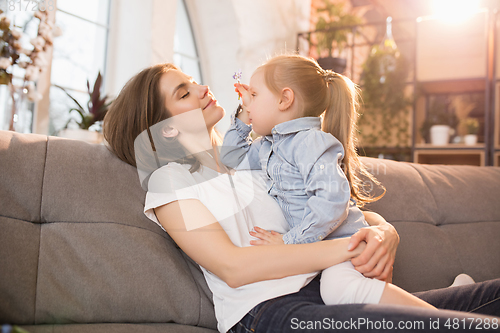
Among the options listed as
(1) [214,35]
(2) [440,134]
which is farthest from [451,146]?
(1) [214,35]

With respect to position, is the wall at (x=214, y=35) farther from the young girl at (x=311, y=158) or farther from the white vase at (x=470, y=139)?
the white vase at (x=470, y=139)

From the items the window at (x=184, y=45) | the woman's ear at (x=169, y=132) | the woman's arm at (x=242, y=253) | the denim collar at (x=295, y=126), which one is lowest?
the woman's arm at (x=242, y=253)

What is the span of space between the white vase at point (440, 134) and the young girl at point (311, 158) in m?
2.63

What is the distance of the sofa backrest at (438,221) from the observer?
1.55 m

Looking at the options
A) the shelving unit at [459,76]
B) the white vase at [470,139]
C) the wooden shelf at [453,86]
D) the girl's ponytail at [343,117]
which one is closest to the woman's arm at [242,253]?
the girl's ponytail at [343,117]

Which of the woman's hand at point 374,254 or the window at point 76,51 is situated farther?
the window at point 76,51

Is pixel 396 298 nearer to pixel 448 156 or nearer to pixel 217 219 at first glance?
pixel 217 219

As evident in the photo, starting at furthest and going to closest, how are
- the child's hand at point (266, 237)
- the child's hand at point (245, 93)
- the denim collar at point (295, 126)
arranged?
the child's hand at point (245, 93) → the denim collar at point (295, 126) → the child's hand at point (266, 237)

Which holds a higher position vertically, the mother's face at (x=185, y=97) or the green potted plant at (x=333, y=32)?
the green potted plant at (x=333, y=32)

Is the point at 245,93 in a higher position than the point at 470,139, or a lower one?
lower

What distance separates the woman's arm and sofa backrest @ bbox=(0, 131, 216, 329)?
17 cm

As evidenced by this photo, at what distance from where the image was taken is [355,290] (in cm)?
95

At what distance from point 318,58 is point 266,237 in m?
2.90

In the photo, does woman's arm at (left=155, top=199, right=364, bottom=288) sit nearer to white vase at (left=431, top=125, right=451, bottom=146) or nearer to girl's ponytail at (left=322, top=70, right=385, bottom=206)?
girl's ponytail at (left=322, top=70, right=385, bottom=206)
